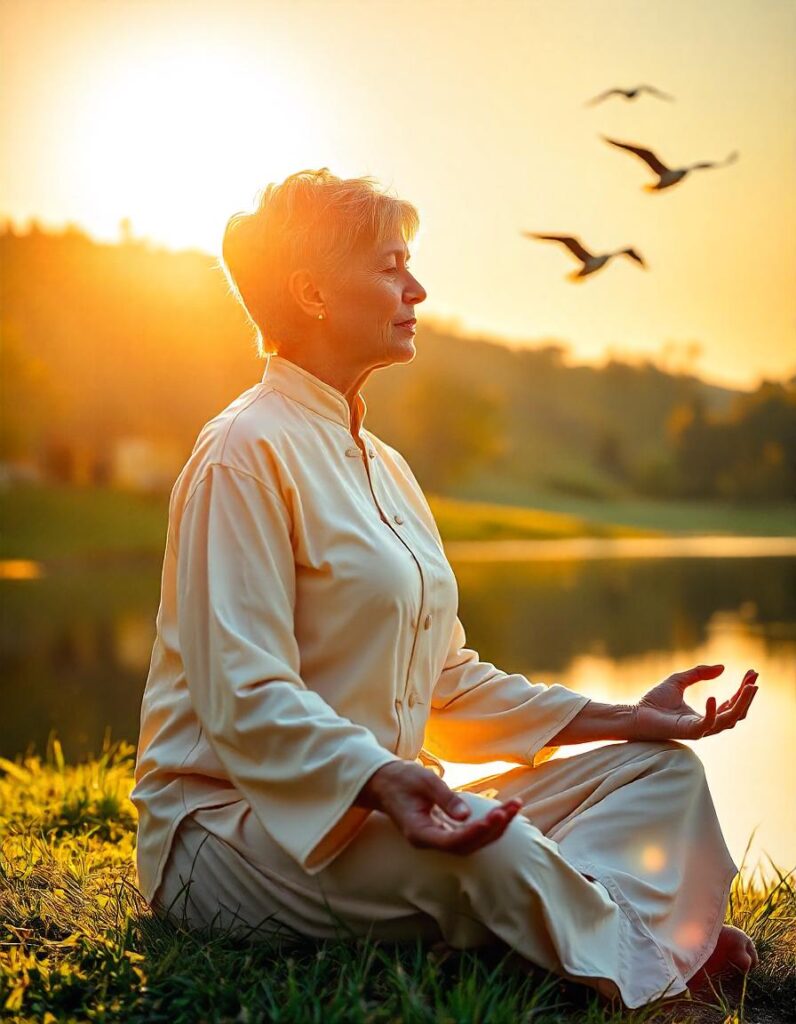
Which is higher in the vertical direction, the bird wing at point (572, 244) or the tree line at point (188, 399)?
the bird wing at point (572, 244)

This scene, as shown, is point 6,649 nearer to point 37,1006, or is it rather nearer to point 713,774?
point 713,774

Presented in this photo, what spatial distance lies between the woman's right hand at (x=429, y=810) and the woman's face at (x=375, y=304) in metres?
0.98

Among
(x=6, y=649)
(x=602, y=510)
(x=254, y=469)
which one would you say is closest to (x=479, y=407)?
(x=602, y=510)

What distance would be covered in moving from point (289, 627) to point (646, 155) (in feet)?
5.41

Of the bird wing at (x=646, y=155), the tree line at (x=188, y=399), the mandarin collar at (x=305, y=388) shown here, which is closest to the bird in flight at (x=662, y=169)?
the bird wing at (x=646, y=155)

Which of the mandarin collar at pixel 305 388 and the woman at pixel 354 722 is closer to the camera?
the woman at pixel 354 722

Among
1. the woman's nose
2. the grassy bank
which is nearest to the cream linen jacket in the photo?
the woman's nose

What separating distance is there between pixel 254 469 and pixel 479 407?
61.3 meters

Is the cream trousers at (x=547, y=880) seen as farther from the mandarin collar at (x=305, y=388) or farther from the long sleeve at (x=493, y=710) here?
the mandarin collar at (x=305, y=388)

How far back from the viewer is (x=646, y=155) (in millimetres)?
3129

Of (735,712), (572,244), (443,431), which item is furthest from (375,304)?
(443,431)

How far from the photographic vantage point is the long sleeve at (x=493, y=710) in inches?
111

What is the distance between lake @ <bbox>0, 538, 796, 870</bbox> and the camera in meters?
6.42

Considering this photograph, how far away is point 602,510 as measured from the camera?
6475 cm
